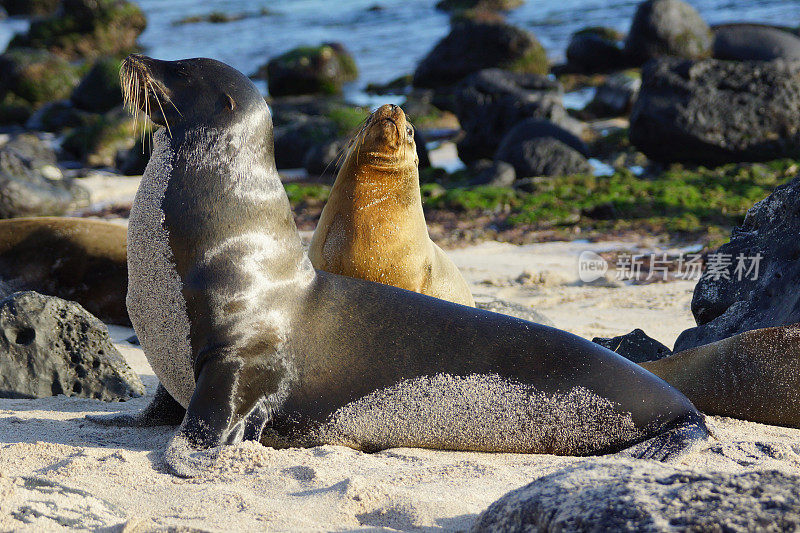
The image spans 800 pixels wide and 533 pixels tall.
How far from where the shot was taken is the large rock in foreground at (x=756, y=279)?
5293 millimetres

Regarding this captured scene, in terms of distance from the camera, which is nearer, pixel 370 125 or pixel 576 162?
pixel 370 125

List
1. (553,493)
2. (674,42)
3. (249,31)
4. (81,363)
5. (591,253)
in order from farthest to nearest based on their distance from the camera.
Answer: (249,31) → (674,42) → (591,253) → (81,363) → (553,493)

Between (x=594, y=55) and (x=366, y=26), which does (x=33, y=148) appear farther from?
(x=366, y=26)

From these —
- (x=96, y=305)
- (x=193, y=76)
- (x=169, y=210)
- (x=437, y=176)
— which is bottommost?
(x=437, y=176)

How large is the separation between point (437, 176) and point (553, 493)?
12116 millimetres

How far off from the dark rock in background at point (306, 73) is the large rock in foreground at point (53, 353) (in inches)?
804

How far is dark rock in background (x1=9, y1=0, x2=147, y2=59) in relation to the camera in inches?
1348

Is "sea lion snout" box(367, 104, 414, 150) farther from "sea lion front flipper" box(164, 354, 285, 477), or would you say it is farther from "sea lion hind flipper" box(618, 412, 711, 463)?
"sea lion hind flipper" box(618, 412, 711, 463)

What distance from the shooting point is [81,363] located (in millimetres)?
4820

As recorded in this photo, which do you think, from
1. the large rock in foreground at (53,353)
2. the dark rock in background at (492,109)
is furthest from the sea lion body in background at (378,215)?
the dark rock in background at (492,109)

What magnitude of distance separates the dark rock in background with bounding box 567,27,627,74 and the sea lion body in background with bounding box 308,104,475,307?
1940 centimetres

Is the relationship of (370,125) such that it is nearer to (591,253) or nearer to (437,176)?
(591,253)

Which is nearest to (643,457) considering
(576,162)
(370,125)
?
(370,125)

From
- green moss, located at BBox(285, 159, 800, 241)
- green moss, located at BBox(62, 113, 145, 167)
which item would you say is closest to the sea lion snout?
green moss, located at BBox(285, 159, 800, 241)
